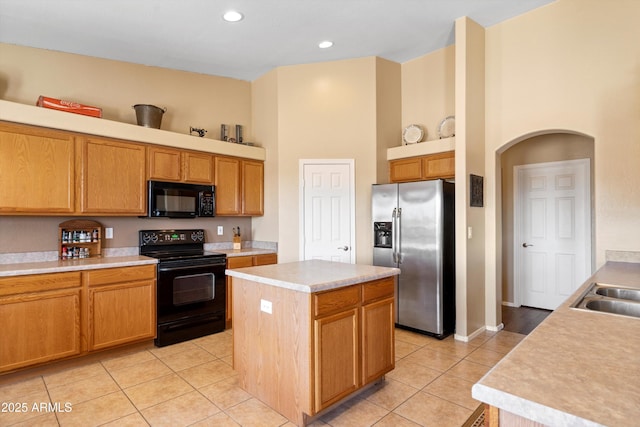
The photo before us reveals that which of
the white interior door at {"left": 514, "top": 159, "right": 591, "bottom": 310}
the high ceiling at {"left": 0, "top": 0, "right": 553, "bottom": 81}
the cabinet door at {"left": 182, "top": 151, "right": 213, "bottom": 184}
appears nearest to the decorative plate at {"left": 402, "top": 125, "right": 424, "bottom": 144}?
the high ceiling at {"left": 0, "top": 0, "right": 553, "bottom": 81}

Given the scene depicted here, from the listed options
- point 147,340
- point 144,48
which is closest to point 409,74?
point 144,48

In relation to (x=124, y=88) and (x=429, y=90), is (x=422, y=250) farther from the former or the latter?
(x=124, y=88)

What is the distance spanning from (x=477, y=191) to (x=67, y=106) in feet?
13.4

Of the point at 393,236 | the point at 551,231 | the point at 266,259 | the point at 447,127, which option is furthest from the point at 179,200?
the point at 551,231

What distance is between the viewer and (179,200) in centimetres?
394

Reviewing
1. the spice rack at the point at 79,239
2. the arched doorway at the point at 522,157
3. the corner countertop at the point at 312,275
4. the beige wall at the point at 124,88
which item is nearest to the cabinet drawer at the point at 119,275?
the spice rack at the point at 79,239

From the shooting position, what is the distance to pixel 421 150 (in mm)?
4133

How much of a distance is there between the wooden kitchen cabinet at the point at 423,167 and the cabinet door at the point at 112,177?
2911 mm

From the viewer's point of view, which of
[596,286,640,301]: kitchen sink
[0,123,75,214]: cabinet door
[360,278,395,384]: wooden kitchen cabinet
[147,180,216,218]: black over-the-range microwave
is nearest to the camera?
[596,286,640,301]: kitchen sink

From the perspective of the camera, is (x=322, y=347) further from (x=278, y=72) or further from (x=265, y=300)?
(x=278, y=72)

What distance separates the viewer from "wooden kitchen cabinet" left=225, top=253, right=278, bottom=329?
3.95 metres

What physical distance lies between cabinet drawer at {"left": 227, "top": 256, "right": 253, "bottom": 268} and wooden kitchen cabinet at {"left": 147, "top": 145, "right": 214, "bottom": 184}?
974mm

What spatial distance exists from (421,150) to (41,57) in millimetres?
4090

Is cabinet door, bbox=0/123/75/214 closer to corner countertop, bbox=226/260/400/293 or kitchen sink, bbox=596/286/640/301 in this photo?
corner countertop, bbox=226/260/400/293
